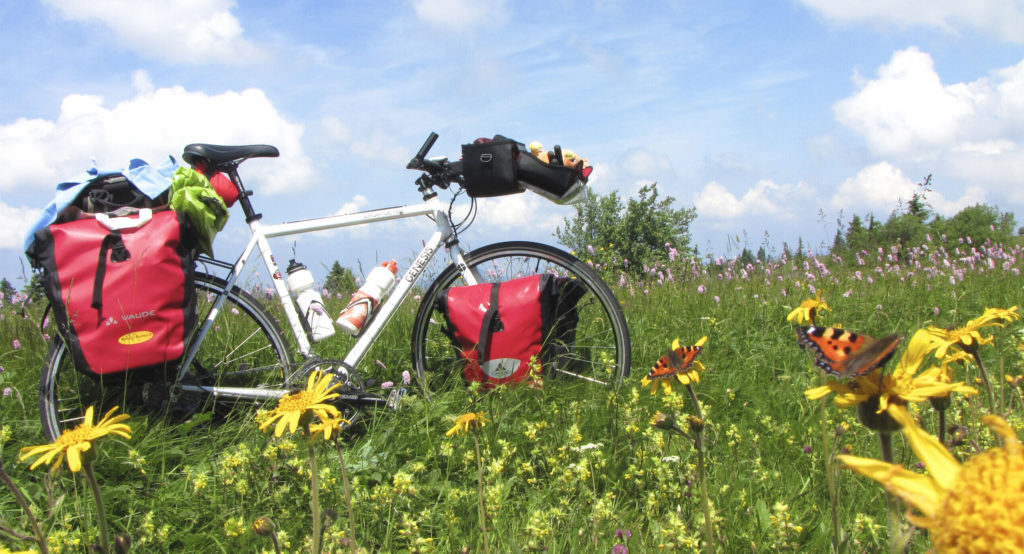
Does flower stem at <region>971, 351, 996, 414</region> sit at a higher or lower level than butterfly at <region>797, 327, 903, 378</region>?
lower

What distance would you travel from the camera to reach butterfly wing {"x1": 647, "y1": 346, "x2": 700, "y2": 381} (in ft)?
4.49

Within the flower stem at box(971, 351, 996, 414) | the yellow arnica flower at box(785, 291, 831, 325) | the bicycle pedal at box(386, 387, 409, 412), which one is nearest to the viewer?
the flower stem at box(971, 351, 996, 414)

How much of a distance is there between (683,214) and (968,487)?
26232mm

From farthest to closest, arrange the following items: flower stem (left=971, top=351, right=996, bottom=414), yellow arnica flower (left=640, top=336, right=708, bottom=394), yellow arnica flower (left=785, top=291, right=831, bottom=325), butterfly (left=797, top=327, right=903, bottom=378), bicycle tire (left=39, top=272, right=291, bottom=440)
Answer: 1. bicycle tire (left=39, top=272, right=291, bottom=440)
2. yellow arnica flower (left=785, top=291, right=831, bottom=325)
3. yellow arnica flower (left=640, top=336, right=708, bottom=394)
4. flower stem (left=971, top=351, right=996, bottom=414)
5. butterfly (left=797, top=327, right=903, bottom=378)

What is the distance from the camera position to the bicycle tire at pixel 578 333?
3.25m

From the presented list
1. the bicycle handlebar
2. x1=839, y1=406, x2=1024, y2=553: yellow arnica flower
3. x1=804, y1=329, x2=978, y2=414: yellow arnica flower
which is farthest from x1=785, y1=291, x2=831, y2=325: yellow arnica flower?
the bicycle handlebar

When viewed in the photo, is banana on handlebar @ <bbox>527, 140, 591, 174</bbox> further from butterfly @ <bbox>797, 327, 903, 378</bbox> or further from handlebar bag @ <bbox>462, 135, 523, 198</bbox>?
butterfly @ <bbox>797, 327, 903, 378</bbox>

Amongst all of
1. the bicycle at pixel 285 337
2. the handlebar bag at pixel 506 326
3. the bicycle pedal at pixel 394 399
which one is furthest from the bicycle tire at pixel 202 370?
the handlebar bag at pixel 506 326

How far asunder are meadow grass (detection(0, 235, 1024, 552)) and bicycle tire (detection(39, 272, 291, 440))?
131mm

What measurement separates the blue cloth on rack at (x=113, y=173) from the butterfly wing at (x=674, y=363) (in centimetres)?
249

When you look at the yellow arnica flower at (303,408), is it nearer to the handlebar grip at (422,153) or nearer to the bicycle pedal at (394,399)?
the bicycle pedal at (394,399)

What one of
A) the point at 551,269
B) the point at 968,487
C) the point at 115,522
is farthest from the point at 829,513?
the point at 115,522

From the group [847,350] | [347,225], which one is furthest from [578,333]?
[847,350]

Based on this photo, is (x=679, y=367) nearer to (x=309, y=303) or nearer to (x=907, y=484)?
(x=907, y=484)
